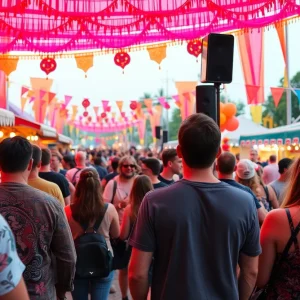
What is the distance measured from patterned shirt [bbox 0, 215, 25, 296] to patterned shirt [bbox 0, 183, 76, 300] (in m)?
1.29

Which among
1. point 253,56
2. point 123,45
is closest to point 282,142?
point 253,56

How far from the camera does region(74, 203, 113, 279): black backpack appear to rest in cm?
454

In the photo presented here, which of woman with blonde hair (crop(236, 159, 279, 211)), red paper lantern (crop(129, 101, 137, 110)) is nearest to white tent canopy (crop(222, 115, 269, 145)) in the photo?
red paper lantern (crop(129, 101, 137, 110))

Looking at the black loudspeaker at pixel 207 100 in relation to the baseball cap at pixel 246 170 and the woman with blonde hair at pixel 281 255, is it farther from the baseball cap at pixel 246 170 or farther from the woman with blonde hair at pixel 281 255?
the woman with blonde hair at pixel 281 255

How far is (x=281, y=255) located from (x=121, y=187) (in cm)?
444

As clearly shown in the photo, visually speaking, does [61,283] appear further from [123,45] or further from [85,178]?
[123,45]

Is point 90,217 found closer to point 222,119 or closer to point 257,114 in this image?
point 222,119

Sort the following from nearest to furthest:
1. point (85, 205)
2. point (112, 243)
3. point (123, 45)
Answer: point (85, 205), point (112, 243), point (123, 45)

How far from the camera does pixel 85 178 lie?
4.82 meters

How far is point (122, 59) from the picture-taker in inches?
499

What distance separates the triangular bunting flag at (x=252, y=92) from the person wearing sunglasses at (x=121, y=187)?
32.9ft

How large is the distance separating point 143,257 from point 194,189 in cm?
43

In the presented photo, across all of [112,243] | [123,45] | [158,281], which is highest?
[123,45]

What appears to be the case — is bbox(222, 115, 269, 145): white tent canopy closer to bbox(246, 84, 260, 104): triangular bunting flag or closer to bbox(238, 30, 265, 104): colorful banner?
bbox(246, 84, 260, 104): triangular bunting flag
